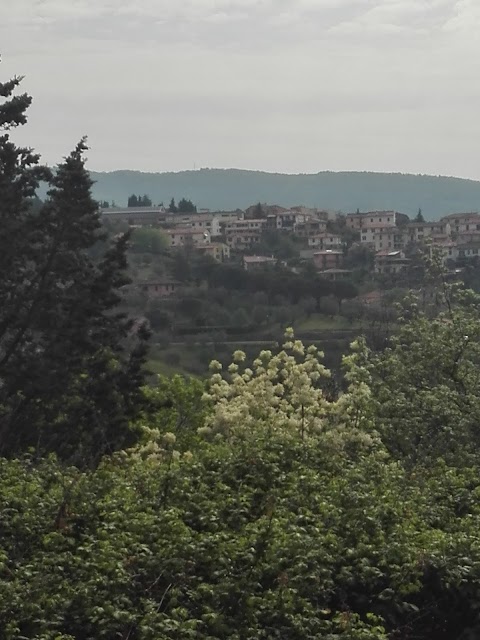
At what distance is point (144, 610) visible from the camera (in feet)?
17.6

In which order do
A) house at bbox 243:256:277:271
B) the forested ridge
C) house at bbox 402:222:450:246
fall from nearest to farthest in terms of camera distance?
the forested ridge
house at bbox 243:256:277:271
house at bbox 402:222:450:246

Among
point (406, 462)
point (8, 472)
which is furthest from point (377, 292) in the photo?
point (8, 472)

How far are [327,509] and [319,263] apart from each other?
216 feet

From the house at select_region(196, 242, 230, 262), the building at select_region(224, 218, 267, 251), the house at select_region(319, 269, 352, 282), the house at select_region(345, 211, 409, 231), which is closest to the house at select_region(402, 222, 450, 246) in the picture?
the house at select_region(345, 211, 409, 231)

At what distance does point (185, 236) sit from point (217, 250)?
26.8ft

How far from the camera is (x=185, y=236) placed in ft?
271

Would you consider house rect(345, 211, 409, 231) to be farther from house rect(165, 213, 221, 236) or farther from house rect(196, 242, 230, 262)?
house rect(196, 242, 230, 262)

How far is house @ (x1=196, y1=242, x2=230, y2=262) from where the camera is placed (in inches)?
2846

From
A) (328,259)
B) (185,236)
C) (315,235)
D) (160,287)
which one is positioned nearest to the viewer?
(160,287)

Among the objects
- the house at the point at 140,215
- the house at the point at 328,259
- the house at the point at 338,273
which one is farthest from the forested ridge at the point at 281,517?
the house at the point at 140,215

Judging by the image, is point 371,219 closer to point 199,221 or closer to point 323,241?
point 323,241

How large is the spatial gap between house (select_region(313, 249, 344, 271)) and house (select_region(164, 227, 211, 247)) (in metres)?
9.85

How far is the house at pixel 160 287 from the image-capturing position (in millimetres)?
55594

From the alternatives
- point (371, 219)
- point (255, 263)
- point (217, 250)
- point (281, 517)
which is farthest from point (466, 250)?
point (281, 517)
